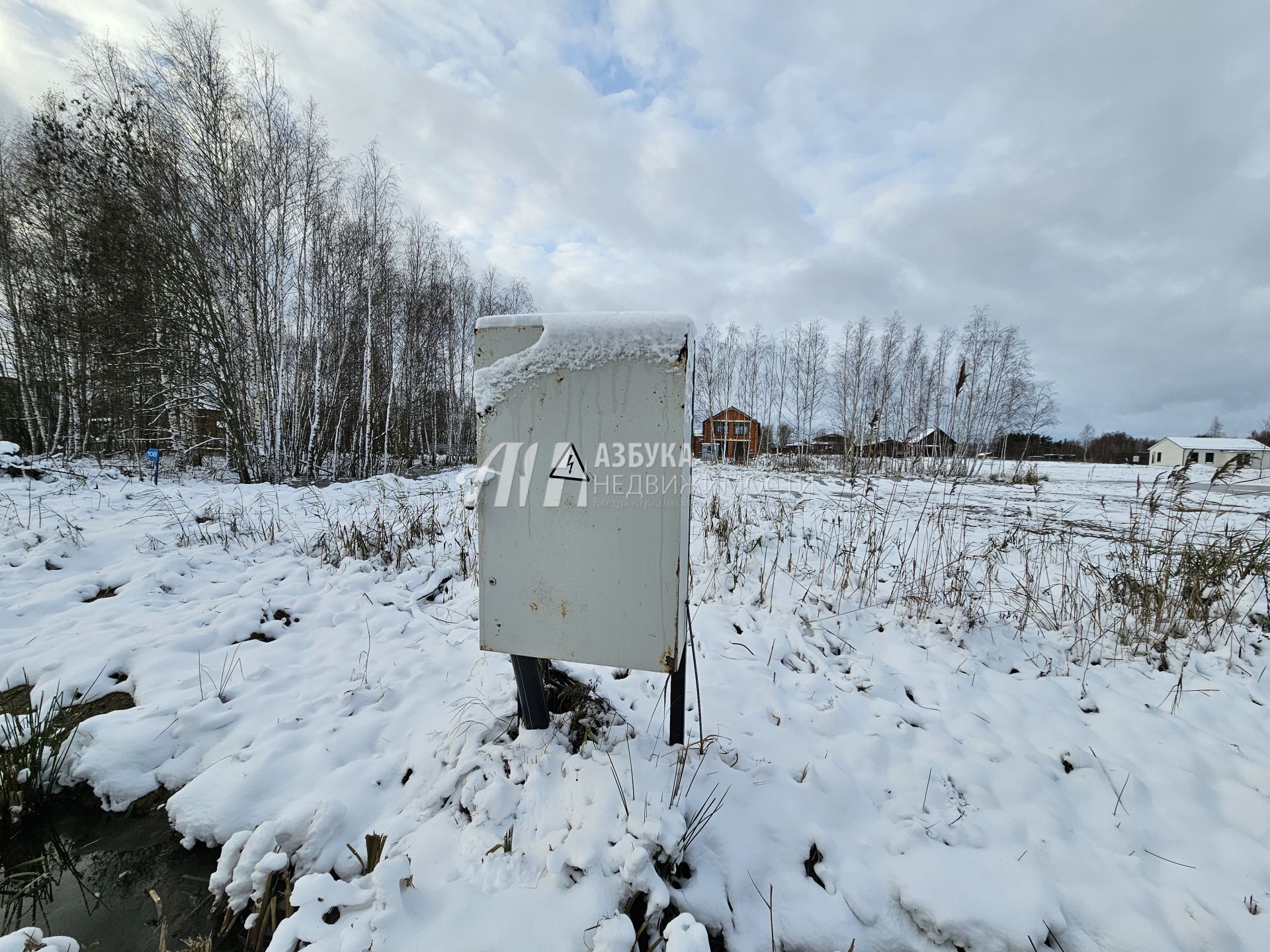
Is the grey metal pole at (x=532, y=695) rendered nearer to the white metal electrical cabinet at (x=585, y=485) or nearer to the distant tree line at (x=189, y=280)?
the white metal electrical cabinet at (x=585, y=485)

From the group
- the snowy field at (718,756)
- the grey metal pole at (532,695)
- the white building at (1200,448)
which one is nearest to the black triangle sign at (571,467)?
the grey metal pole at (532,695)

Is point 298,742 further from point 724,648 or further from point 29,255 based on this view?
point 29,255

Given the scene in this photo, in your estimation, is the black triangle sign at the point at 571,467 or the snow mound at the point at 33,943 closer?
the snow mound at the point at 33,943

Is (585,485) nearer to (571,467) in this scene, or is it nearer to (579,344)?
(571,467)

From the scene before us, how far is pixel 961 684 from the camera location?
2340mm

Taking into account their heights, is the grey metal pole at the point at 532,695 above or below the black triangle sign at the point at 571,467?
below

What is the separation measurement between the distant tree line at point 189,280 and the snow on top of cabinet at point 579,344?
10377mm

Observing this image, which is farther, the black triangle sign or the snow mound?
the black triangle sign

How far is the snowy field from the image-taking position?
4.10 ft

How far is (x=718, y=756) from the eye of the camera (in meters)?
1.74

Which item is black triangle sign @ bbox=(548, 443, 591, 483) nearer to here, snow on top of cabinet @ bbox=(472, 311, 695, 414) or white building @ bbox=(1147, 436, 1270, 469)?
snow on top of cabinet @ bbox=(472, 311, 695, 414)

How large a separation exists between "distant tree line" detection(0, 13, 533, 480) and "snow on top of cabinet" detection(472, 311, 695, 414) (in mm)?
10377

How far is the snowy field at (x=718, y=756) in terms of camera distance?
1250 millimetres

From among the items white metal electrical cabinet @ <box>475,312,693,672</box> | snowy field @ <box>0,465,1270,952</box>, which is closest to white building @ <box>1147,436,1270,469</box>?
snowy field @ <box>0,465,1270,952</box>
